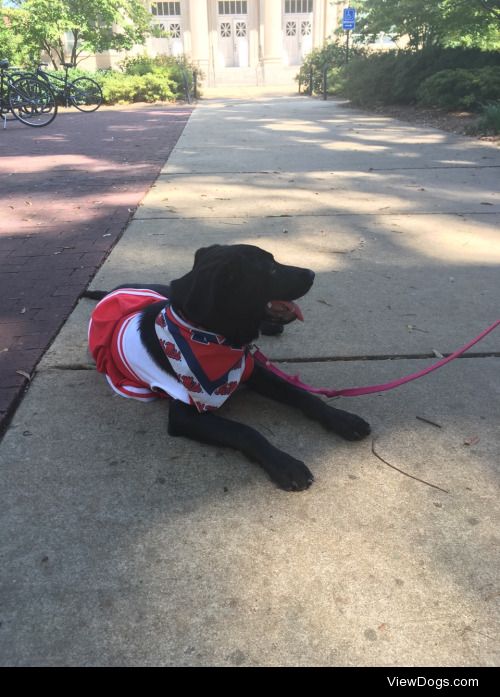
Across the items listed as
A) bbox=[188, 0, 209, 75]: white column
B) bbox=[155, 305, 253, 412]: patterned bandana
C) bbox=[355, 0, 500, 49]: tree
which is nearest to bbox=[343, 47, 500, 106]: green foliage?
bbox=[355, 0, 500, 49]: tree

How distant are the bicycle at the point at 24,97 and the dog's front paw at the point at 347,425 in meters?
13.8

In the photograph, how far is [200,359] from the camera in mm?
2195

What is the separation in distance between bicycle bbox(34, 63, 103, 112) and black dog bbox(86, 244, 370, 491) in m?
19.0

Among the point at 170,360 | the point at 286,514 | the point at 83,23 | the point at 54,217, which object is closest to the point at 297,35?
the point at 83,23

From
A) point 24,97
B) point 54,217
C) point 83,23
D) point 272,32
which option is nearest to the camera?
point 54,217

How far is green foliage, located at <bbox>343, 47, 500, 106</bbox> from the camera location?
14468 mm

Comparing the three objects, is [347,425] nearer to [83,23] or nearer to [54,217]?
[54,217]

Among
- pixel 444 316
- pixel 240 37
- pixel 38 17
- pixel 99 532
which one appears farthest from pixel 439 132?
pixel 240 37

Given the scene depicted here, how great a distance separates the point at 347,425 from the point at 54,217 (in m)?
4.57

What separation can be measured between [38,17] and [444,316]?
84.1 feet

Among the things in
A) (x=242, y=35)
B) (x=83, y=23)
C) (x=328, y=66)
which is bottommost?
(x=328, y=66)

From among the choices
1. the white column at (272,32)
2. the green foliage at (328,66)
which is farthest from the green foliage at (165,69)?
the white column at (272,32)

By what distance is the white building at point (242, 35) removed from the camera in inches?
1419

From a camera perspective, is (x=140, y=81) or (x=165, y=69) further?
(x=165, y=69)
